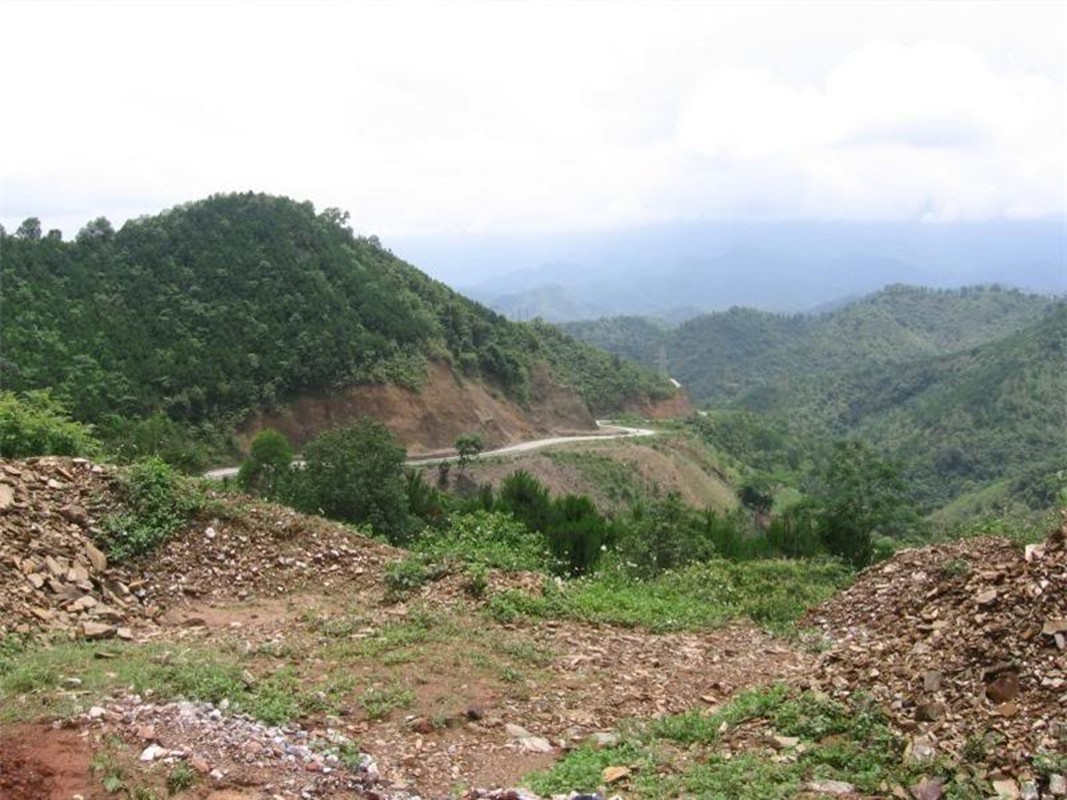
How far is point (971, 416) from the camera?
69.1m

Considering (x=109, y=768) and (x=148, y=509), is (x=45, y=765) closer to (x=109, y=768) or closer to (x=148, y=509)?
(x=109, y=768)

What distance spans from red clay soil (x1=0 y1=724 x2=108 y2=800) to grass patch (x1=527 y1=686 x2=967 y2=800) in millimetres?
2564

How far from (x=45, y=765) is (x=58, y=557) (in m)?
4.35

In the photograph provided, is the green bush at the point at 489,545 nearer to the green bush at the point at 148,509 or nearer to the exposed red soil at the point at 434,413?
the green bush at the point at 148,509

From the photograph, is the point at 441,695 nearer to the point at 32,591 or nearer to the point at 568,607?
the point at 568,607

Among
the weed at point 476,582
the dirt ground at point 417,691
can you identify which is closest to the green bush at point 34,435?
the dirt ground at point 417,691

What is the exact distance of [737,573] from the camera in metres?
11.5

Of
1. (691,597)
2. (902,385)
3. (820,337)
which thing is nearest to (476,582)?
(691,597)

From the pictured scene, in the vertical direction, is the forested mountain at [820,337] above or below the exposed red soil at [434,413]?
above

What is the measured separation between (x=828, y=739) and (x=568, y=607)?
12.3 feet

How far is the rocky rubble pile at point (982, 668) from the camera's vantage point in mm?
5004

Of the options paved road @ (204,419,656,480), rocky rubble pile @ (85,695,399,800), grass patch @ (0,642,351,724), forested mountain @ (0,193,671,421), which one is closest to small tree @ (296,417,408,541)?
grass patch @ (0,642,351,724)

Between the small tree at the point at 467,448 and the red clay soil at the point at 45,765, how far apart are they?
37498 mm

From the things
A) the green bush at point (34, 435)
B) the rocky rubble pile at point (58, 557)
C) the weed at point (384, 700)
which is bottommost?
the weed at point (384, 700)
